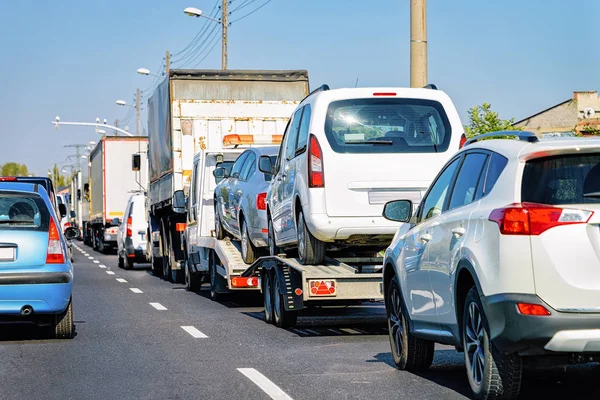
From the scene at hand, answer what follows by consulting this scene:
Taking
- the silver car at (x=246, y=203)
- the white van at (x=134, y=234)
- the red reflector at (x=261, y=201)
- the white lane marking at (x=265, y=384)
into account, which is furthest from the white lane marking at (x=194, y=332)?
the white van at (x=134, y=234)

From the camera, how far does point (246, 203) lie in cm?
1562

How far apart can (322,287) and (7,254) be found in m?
3.04

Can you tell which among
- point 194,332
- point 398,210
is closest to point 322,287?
point 194,332

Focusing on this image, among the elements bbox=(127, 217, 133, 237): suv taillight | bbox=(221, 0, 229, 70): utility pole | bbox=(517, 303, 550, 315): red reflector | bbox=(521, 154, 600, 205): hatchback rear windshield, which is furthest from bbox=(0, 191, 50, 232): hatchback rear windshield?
bbox=(221, 0, 229, 70): utility pole

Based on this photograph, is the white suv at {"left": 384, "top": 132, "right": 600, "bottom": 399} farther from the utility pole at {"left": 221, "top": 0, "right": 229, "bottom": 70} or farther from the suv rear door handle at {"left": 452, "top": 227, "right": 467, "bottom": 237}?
the utility pole at {"left": 221, "top": 0, "right": 229, "bottom": 70}

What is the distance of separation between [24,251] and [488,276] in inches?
236

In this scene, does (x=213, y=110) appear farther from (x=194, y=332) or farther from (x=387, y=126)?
(x=387, y=126)

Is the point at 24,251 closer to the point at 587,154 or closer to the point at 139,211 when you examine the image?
the point at 587,154

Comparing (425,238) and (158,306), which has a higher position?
(425,238)

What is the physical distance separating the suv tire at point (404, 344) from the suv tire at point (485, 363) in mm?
1496

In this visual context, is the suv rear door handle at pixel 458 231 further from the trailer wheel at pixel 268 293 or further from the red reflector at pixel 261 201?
the red reflector at pixel 261 201

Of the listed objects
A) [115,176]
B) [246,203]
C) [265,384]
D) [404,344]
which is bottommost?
[265,384]

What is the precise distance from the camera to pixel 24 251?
11414mm

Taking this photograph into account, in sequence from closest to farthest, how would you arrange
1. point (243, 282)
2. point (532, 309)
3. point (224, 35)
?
point (532, 309) < point (243, 282) < point (224, 35)
